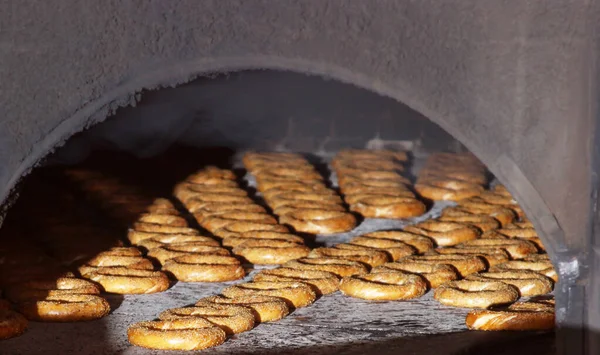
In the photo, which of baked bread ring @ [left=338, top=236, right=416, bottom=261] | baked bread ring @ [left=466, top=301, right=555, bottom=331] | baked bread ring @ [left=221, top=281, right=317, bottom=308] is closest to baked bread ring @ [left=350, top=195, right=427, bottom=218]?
baked bread ring @ [left=338, top=236, right=416, bottom=261]

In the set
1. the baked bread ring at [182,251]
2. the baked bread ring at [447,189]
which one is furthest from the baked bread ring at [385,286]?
the baked bread ring at [447,189]

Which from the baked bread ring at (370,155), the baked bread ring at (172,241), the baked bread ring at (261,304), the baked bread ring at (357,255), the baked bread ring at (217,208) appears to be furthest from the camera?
the baked bread ring at (370,155)

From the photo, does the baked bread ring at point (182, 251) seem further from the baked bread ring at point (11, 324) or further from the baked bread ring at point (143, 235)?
the baked bread ring at point (11, 324)

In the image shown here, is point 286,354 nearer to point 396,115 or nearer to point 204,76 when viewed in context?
point 204,76

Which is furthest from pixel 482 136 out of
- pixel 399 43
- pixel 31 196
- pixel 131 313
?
pixel 31 196

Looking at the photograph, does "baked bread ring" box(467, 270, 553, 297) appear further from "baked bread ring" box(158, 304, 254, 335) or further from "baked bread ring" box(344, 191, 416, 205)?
"baked bread ring" box(344, 191, 416, 205)

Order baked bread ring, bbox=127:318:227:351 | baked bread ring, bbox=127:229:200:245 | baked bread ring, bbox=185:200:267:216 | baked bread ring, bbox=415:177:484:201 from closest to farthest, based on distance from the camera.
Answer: baked bread ring, bbox=127:318:227:351, baked bread ring, bbox=127:229:200:245, baked bread ring, bbox=185:200:267:216, baked bread ring, bbox=415:177:484:201
